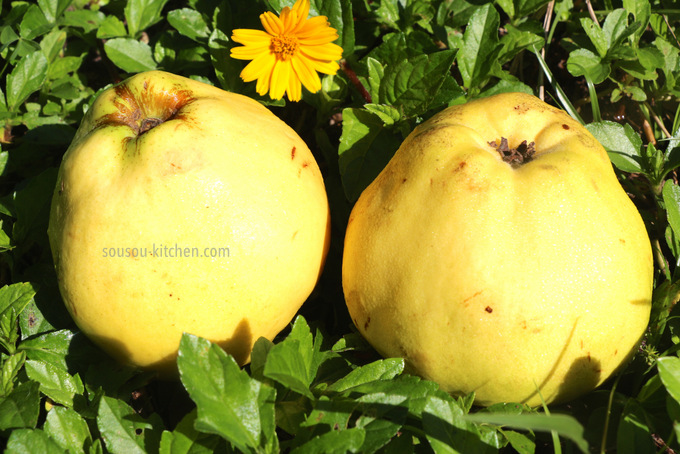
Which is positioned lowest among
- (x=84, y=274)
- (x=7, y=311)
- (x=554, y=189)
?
(x=7, y=311)

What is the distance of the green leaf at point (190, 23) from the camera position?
281cm

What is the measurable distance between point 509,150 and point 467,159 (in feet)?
0.63

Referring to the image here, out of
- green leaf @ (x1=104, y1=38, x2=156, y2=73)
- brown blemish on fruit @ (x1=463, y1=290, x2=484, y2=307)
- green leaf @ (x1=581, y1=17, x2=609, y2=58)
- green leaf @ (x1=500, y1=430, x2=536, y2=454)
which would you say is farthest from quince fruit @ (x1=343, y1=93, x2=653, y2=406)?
green leaf @ (x1=104, y1=38, x2=156, y2=73)

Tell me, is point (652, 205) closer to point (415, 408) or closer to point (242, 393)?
point (415, 408)

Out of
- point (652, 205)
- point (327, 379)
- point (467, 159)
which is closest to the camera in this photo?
point (467, 159)

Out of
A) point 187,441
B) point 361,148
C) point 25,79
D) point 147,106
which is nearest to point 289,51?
point 361,148

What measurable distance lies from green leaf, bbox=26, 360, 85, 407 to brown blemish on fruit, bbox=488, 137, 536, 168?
166 centimetres

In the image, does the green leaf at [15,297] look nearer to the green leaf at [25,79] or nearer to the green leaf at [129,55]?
the green leaf at [25,79]

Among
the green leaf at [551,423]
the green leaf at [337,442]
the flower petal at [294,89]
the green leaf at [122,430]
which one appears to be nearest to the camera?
the green leaf at [551,423]

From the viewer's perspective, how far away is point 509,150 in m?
1.94

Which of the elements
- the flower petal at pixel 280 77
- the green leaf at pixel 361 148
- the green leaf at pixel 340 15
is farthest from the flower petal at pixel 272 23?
the green leaf at pixel 361 148

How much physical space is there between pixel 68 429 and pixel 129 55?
1774 millimetres

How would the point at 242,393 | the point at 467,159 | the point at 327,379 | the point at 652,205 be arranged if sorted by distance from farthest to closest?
the point at 652,205
the point at 327,379
the point at 467,159
the point at 242,393

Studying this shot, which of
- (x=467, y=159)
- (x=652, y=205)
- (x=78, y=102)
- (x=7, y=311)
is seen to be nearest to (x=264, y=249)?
(x=467, y=159)
